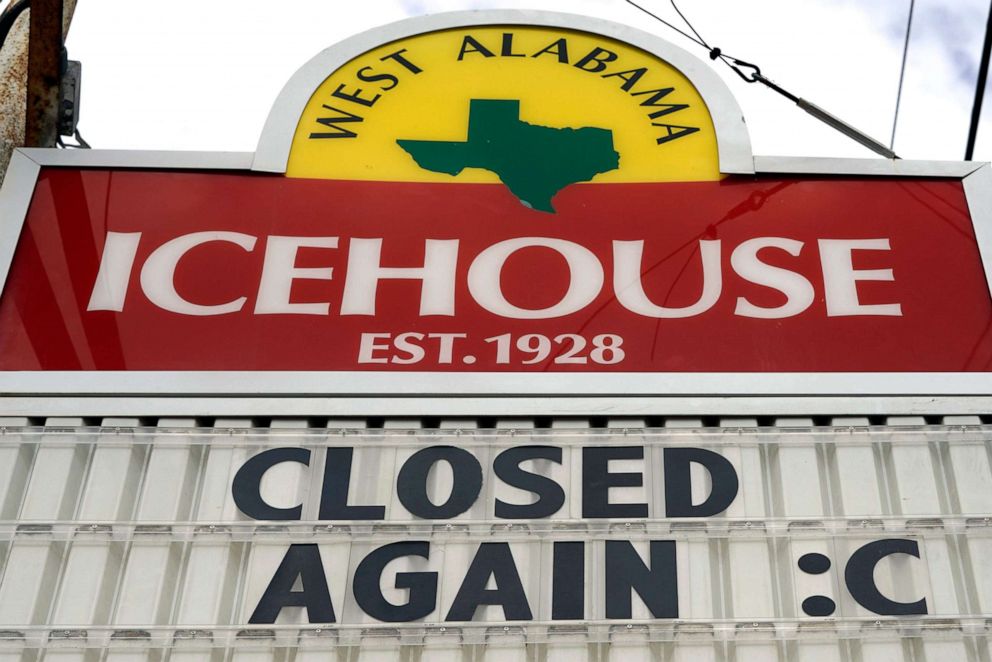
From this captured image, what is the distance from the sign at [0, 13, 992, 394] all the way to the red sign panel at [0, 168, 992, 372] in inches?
0.5

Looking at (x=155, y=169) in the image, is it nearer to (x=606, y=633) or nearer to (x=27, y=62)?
(x=27, y=62)

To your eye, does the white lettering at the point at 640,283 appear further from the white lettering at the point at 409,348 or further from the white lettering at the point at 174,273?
the white lettering at the point at 174,273

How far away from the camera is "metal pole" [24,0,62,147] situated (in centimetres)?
676

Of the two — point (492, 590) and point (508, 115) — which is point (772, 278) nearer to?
point (508, 115)

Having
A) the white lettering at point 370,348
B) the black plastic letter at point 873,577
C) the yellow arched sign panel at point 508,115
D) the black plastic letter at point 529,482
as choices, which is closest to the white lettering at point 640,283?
the yellow arched sign panel at point 508,115

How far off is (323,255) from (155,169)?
3.46 ft

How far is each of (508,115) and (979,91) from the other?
3406 millimetres

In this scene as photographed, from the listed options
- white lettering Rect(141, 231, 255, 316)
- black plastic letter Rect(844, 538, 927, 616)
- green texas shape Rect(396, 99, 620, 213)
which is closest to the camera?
black plastic letter Rect(844, 538, 927, 616)

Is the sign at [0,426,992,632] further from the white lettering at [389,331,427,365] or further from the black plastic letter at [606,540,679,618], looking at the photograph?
the white lettering at [389,331,427,365]

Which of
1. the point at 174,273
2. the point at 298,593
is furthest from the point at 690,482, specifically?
the point at 174,273

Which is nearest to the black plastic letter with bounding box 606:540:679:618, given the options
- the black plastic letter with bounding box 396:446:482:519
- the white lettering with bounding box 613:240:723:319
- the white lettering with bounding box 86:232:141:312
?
the black plastic letter with bounding box 396:446:482:519

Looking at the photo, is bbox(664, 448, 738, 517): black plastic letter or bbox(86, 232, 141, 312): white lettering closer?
bbox(664, 448, 738, 517): black plastic letter

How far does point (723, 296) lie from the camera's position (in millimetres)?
5918

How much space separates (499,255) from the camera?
6.11 meters
